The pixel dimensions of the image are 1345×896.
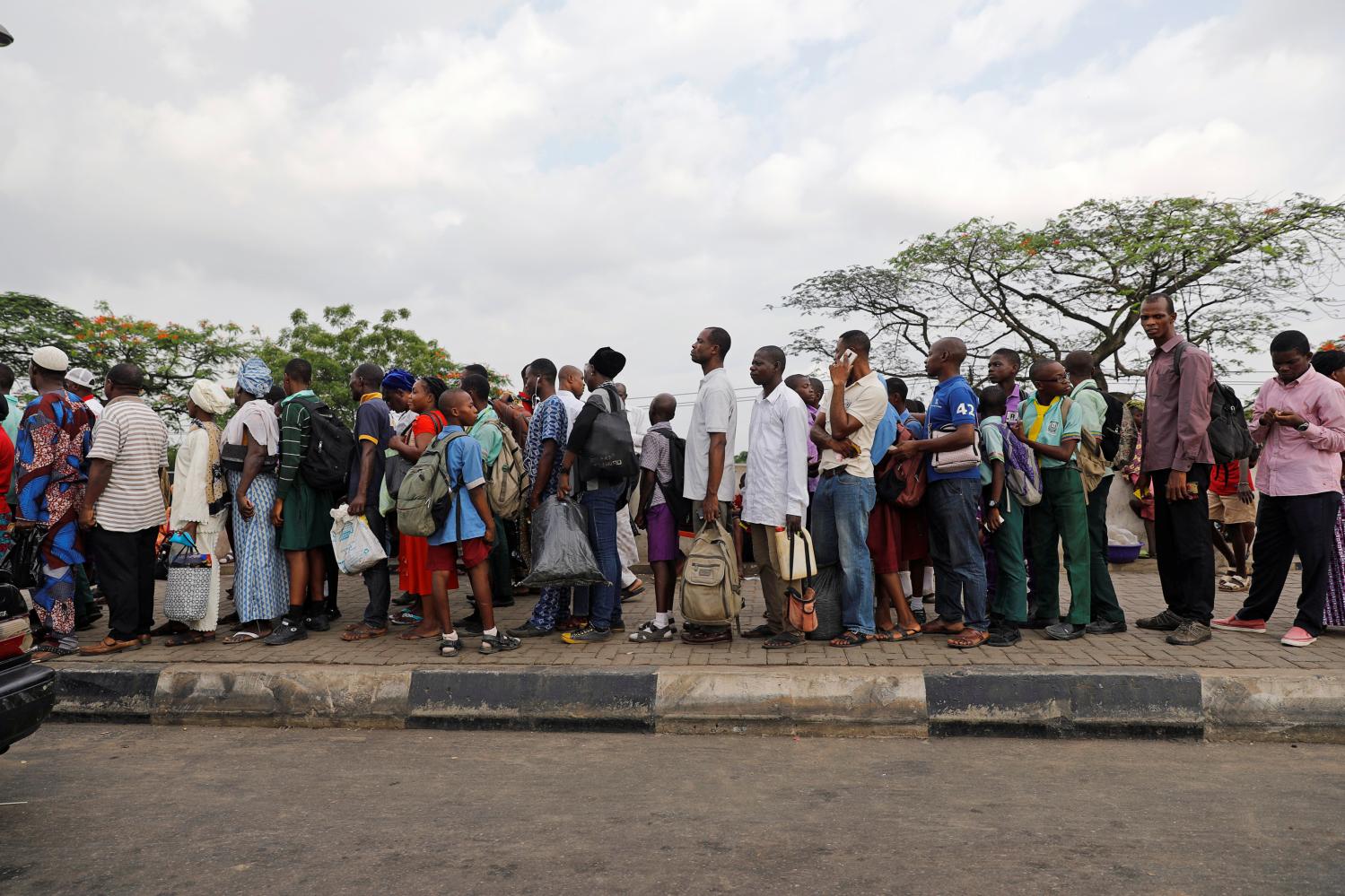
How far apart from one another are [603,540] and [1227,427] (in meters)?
4.00

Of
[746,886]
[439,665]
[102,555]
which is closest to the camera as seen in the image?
[746,886]

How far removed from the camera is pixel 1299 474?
5355mm

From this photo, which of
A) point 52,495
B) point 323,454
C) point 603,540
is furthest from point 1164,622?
point 52,495

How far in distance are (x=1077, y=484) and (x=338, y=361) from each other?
22.9 m

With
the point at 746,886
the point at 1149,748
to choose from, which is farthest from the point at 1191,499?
the point at 746,886

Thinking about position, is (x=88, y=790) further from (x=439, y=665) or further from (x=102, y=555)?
(x=102, y=555)

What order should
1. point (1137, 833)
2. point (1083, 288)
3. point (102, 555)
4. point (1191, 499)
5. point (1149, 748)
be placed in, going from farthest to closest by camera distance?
point (1083, 288) < point (102, 555) < point (1191, 499) < point (1149, 748) < point (1137, 833)

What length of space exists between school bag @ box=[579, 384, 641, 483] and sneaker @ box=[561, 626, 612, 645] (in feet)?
3.23

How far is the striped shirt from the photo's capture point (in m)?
5.76

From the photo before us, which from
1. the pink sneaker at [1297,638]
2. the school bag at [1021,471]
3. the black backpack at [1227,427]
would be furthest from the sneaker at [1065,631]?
the black backpack at [1227,427]

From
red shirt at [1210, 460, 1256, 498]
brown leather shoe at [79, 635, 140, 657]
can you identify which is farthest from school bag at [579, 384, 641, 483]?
red shirt at [1210, 460, 1256, 498]

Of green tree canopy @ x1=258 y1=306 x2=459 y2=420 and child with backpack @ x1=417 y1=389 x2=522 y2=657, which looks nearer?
child with backpack @ x1=417 y1=389 x2=522 y2=657

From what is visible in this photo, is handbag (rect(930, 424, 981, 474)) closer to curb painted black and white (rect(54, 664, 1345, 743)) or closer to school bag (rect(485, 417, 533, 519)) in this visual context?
curb painted black and white (rect(54, 664, 1345, 743))

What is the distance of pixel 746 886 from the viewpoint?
8.88 feet
